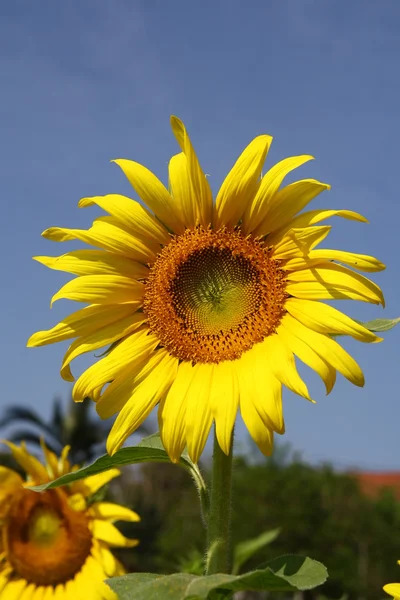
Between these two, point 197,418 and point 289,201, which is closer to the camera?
point 197,418

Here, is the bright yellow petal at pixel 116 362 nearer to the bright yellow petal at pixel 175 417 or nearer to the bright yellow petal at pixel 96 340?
the bright yellow petal at pixel 96 340

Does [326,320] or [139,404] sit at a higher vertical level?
[326,320]

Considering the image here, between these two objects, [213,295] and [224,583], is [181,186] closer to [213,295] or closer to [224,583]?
[213,295]

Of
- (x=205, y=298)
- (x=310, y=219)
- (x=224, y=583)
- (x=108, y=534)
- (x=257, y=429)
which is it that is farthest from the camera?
(x=108, y=534)

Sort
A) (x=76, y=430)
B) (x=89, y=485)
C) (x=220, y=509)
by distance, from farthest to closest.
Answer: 1. (x=76, y=430)
2. (x=89, y=485)
3. (x=220, y=509)

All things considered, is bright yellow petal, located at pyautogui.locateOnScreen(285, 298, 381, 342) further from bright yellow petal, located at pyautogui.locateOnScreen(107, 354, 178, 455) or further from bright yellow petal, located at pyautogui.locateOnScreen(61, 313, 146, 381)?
bright yellow petal, located at pyautogui.locateOnScreen(61, 313, 146, 381)

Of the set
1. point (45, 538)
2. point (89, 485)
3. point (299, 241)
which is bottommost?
point (45, 538)

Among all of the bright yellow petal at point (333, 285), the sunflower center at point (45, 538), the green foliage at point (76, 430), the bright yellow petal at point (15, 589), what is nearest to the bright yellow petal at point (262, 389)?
the bright yellow petal at point (333, 285)

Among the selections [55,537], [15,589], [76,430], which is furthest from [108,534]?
[76,430]
